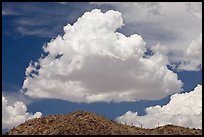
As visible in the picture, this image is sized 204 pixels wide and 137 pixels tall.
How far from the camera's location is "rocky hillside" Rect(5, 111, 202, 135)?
236 ft

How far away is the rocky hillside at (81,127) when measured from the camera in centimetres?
7181

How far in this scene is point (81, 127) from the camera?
72.6m

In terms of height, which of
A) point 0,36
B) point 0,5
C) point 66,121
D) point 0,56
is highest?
point 66,121

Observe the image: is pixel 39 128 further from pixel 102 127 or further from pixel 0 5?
pixel 0 5

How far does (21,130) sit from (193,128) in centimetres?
3610

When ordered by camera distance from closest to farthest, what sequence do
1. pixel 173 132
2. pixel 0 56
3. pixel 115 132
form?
pixel 0 56
pixel 115 132
pixel 173 132

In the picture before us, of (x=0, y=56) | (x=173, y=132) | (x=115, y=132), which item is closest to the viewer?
(x=0, y=56)

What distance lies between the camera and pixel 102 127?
72.8m

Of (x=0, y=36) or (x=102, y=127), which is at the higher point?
(x=102, y=127)

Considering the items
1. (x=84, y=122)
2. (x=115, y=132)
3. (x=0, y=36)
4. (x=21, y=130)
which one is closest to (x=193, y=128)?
(x=115, y=132)

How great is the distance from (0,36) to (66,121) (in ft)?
189

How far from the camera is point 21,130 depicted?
3007 inches

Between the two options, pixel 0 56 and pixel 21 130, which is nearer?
pixel 0 56

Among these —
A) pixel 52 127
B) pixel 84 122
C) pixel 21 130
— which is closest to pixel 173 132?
pixel 84 122
